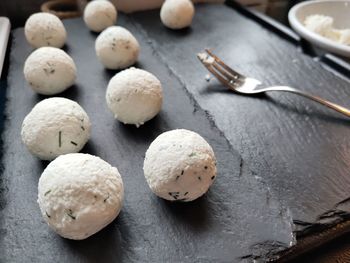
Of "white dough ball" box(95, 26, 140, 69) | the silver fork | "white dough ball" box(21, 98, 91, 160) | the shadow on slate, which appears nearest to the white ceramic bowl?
the shadow on slate

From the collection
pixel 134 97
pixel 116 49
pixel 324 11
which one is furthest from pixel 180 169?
pixel 324 11

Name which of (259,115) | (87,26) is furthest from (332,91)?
(87,26)

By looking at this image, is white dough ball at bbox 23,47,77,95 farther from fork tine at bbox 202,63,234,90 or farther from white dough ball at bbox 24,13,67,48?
fork tine at bbox 202,63,234,90

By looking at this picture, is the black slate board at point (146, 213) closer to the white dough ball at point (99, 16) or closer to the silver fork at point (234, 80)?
the silver fork at point (234, 80)

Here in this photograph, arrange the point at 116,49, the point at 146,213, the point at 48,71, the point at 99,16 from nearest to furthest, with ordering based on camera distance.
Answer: the point at 146,213, the point at 48,71, the point at 116,49, the point at 99,16

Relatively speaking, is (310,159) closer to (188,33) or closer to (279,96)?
(279,96)

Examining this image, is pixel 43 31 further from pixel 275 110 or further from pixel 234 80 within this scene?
pixel 275 110
